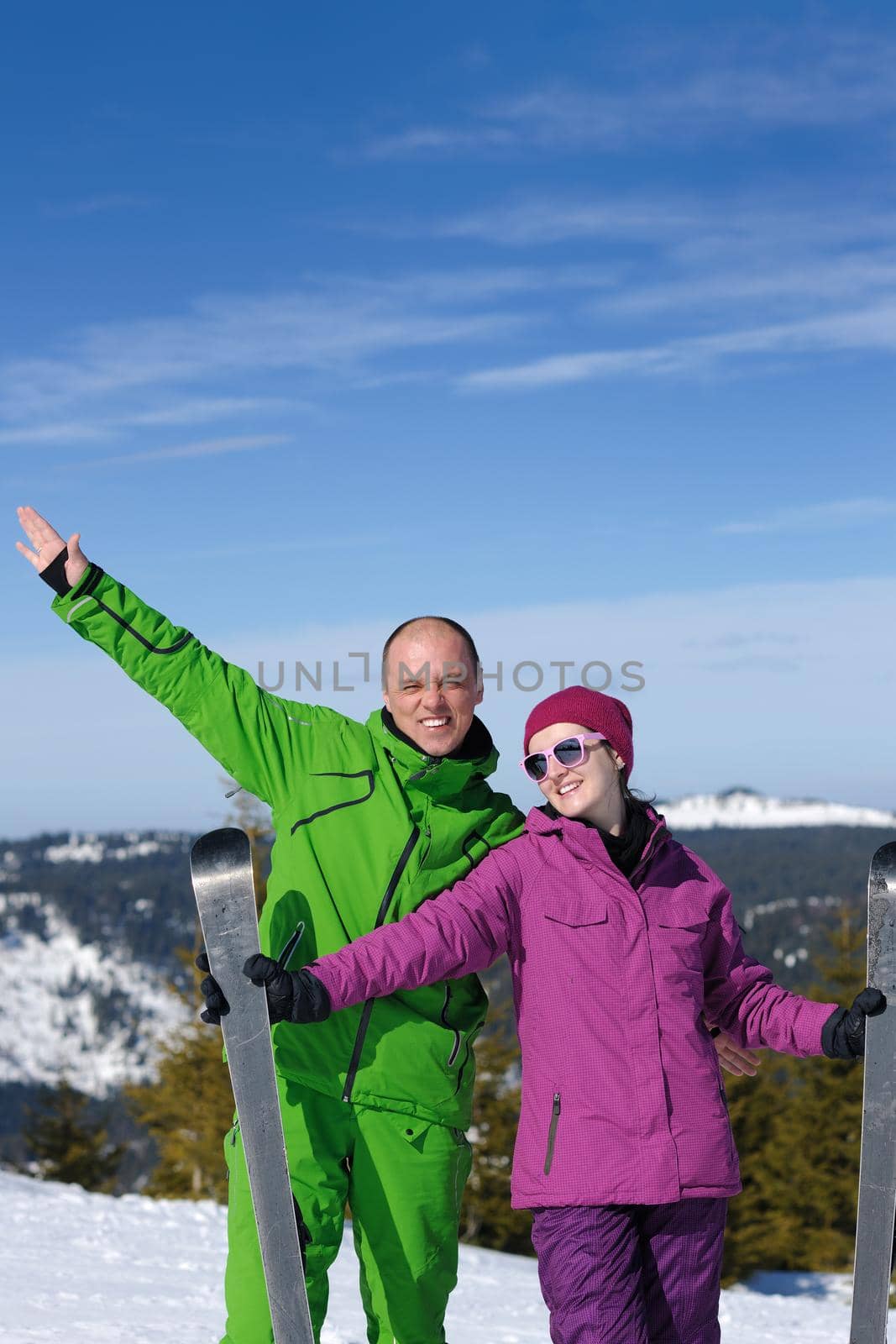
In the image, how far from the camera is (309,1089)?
3.11 m

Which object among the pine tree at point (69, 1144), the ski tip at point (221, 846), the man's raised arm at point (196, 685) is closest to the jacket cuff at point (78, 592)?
the man's raised arm at point (196, 685)

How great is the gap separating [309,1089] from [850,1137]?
22572 millimetres

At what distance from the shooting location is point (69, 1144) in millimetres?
25516

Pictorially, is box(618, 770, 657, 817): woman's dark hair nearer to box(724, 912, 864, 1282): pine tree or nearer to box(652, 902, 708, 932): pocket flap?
box(652, 902, 708, 932): pocket flap

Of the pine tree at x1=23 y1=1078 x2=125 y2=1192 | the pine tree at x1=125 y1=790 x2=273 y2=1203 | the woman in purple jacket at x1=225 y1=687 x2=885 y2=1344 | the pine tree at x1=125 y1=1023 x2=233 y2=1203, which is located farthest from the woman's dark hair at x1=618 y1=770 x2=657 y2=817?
the pine tree at x1=23 y1=1078 x2=125 y2=1192

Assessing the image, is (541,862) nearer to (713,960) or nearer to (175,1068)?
(713,960)

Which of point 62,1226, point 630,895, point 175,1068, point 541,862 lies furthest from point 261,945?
point 175,1068

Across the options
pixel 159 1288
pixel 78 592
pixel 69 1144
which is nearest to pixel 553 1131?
pixel 78 592

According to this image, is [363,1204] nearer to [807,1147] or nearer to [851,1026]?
[851,1026]

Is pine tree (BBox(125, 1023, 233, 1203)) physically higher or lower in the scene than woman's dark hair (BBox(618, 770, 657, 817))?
lower

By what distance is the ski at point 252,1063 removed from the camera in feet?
9.34

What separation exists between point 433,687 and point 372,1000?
2.67 ft

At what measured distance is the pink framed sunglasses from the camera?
2.93m

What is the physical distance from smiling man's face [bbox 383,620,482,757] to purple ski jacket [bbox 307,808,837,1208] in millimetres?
350
